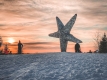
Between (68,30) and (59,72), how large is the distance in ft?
107

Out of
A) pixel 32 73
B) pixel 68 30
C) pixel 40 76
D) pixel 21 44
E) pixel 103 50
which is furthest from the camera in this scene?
pixel 103 50

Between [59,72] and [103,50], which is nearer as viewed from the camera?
[59,72]

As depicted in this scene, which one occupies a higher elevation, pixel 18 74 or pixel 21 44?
pixel 21 44

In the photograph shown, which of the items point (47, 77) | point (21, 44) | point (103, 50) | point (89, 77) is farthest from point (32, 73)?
point (103, 50)

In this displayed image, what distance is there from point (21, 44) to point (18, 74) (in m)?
19.6

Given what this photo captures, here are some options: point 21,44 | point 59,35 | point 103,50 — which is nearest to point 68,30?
point 59,35

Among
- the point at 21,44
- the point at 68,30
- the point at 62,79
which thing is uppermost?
the point at 68,30

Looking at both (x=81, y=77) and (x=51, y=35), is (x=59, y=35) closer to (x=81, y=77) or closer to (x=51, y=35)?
(x=51, y=35)

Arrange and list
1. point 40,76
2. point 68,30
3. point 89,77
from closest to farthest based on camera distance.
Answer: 1. point 89,77
2. point 40,76
3. point 68,30

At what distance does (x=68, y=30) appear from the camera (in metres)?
47.2

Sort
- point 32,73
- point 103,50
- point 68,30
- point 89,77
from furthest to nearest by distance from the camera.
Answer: point 103,50 < point 68,30 < point 32,73 < point 89,77

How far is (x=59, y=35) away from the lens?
47.9 meters

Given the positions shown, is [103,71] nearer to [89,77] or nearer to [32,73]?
[89,77]

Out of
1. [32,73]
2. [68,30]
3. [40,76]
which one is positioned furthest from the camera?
[68,30]
